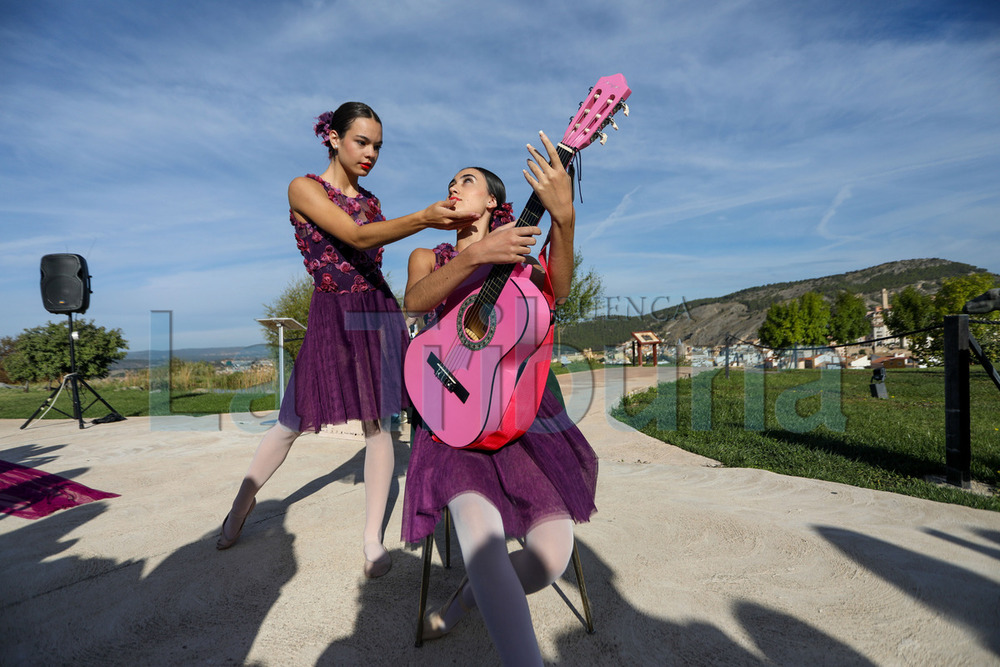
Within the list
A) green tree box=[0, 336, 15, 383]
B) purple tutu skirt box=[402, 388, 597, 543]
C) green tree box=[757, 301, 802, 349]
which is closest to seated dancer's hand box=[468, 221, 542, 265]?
purple tutu skirt box=[402, 388, 597, 543]

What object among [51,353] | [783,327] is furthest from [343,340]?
[783,327]

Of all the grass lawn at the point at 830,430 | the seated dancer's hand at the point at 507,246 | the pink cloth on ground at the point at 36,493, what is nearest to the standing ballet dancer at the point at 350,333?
the seated dancer's hand at the point at 507,246

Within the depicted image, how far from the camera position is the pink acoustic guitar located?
5.51ft

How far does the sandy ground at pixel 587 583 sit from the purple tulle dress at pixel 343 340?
2.54 ft

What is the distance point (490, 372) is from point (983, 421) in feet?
24.9

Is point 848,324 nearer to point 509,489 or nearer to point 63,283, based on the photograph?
point 63,283

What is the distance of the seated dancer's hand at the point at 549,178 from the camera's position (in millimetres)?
1693

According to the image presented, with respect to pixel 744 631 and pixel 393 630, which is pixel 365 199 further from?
pixel 744 631

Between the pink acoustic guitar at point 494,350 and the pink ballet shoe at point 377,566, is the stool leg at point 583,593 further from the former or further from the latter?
the pink ballet shoe at point 377,566

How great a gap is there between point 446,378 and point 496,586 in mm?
661

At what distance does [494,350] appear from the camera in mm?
1713

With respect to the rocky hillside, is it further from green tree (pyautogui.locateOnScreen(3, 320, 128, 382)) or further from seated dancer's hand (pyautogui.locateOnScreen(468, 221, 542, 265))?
seated dancer's hand (pyautogui.locateOnScreen(468, 221, 542, 265))

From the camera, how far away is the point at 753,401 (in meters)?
8.28

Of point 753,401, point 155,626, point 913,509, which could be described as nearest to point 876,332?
point 753,401
